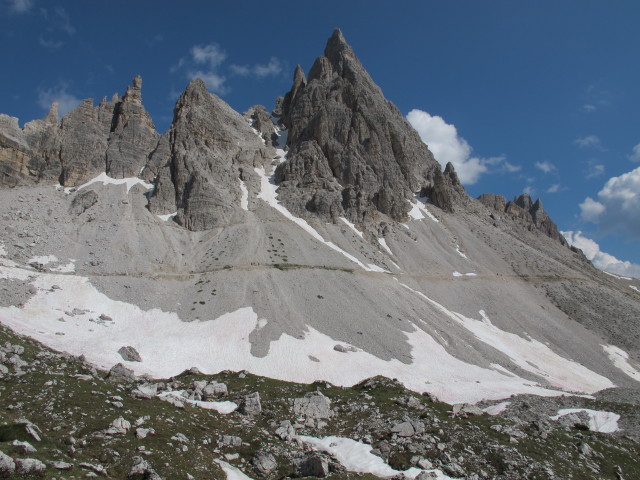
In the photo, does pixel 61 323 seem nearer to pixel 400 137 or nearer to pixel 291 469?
pixel 291 469

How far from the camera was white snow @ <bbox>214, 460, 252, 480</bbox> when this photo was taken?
57.9 feet

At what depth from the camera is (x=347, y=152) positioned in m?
127

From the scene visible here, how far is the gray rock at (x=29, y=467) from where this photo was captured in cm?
1214

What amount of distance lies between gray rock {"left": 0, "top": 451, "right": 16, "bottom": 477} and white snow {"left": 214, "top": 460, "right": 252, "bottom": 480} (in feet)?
26.8

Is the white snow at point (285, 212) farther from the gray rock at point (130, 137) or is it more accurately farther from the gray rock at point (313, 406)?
the gray rock at point (313, 406)

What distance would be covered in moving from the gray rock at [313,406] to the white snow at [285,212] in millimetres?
57605

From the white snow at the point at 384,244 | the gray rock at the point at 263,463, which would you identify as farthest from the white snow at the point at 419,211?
the gray rock at the point at 263,463

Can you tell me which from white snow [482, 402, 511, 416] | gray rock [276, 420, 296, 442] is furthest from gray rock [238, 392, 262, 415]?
white snow [482, 402, 511, 416]

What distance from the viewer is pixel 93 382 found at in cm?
2566

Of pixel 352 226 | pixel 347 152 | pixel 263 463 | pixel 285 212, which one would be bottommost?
pixel 263 463

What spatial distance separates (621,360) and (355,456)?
243 ft

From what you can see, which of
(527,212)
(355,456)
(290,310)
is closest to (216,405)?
(355,456)

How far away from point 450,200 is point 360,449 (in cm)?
11618

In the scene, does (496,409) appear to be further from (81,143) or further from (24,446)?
(81,143)
